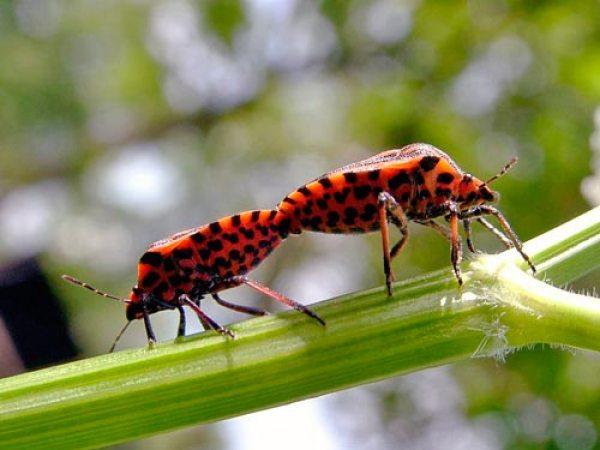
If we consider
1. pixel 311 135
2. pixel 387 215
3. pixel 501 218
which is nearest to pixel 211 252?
pixel 387 215

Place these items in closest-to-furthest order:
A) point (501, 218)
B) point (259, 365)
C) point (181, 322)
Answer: point (259, 365) < point (501, 218) < point (181, 322)

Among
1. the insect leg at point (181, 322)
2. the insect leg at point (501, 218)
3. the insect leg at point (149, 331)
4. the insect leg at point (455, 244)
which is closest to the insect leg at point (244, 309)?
the insect leg at point (181, 322)

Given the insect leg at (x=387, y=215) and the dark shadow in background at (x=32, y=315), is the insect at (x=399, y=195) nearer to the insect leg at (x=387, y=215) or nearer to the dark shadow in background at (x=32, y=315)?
the insect leg at (x=387, y=215)

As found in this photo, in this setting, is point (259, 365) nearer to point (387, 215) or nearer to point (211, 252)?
point (387, 215)

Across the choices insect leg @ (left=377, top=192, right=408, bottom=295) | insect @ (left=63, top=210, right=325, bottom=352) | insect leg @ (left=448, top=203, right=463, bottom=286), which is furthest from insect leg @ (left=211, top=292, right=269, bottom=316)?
insect leg @ (left=448, top=203, right=463, bottom=286)

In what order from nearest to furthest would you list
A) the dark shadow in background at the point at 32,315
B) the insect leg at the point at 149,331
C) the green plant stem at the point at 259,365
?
the green plant stem at the point at 259,365, the insect leg at the point at 149,331, the dark shadow in background at the point at 32,315

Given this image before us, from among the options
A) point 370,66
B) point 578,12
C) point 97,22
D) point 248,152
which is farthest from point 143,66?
point 578,12

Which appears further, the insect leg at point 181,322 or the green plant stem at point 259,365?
the insect leg at point 181,322
